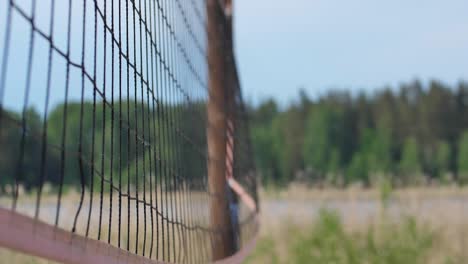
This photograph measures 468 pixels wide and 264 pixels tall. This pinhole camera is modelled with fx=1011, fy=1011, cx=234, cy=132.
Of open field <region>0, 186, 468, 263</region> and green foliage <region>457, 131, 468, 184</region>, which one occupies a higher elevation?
green foliage <region>457, 131, 468, 184</region>

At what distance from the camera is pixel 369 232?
1106 cm

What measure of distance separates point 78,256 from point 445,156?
109 ft

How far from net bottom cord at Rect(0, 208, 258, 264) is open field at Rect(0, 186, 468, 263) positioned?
24.6 feet

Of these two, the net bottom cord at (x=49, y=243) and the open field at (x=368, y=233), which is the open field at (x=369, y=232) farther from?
the net bottom cord at (x=49, y=243)

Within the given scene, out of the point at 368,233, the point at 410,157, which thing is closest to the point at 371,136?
the point at 410,157

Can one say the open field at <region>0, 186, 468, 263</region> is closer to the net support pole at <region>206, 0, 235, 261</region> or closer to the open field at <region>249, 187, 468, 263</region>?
the open field at <region>249, 187, 468, 263</region>

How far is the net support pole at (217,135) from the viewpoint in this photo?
5.73m

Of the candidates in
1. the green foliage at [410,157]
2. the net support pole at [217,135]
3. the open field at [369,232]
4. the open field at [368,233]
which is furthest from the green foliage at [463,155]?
the net support pole at [217,135]

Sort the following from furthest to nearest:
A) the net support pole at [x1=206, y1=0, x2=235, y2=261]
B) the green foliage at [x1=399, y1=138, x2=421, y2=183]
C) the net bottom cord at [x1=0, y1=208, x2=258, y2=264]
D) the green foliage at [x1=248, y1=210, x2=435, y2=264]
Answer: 1. the green foliage at [x1=399, y1=138, x2=421, y2=183]
2. the green foliage at [x1=248, y1=210, x2=435, y2=264]
3. the net support pole at [x1=206, y1=0, x2=235, y2=261]
4. the net bottom cord at [x1=0, y1=208, x2=258, y2=264]

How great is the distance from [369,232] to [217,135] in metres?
5.51

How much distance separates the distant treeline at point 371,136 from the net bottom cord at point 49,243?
31.7m

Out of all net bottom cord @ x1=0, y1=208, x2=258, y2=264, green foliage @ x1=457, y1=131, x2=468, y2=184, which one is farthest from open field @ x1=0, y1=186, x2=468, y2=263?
green foliage @ x1=457, y1=131, x2=468, y2=184

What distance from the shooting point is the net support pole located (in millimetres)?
5727

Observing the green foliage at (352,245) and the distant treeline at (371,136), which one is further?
the distant treeline at (371,136)
